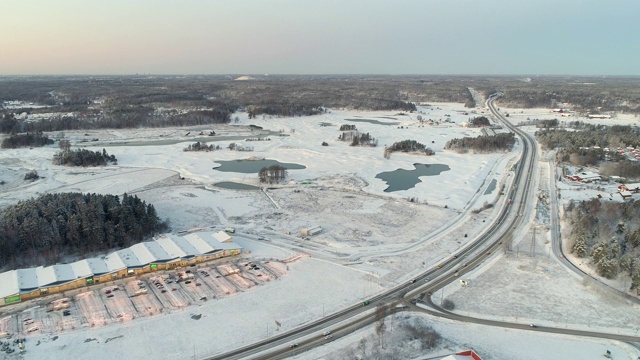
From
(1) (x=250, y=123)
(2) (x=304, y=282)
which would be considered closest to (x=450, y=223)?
(2) (x=304, y=282)

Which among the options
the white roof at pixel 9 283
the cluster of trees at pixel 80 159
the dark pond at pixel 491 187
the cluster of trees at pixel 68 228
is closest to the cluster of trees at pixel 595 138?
the dark pond at pixel 491 187

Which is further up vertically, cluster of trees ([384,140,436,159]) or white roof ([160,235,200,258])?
cluster of trees ([384,140,436,159])

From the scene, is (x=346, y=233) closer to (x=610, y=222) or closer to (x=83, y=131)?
Result: (x=610, y=222)

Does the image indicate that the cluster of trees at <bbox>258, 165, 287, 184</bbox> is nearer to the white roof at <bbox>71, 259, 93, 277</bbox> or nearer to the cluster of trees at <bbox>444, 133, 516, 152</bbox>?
the white roof at <bbox>71, 259, 93, 277</bbox>

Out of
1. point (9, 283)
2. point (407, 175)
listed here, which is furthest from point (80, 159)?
point (407, 175)

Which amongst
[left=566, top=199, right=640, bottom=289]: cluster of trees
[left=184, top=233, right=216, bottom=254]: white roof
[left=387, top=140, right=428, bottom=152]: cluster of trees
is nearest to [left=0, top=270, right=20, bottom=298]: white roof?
[left=184, top=233, right=216, bottom=254]: white roof
